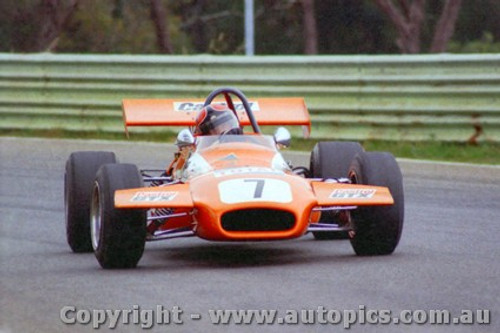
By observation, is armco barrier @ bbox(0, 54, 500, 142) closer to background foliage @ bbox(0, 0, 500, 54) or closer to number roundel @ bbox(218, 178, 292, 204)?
number roundel @ bbox(218, 178, 292, 204)

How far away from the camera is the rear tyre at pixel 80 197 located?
10695mm

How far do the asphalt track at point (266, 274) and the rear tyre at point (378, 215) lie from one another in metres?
0.13

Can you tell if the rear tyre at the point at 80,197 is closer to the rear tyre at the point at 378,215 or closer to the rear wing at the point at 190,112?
the rear wing at the point at 190,112

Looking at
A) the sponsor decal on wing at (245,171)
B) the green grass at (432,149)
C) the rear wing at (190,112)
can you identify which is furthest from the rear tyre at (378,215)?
the green grass at (432,149)

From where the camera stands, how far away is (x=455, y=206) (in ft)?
42.4

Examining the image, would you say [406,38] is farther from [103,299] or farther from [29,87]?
[103,299]

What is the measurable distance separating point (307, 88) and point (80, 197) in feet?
26.0

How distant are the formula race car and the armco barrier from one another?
6.34 m

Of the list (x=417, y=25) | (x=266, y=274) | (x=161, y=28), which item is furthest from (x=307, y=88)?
(x=417, y=25)

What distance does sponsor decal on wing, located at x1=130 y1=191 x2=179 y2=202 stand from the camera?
30.2 ft

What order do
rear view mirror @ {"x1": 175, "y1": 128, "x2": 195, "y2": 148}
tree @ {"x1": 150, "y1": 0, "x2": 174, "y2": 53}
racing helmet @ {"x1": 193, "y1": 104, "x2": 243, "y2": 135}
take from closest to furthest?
rear view mirror @ {"x1": 175, "y1": 128, "x2": 195, "y2": 148}
racing helmet @ {"x1": 193, "y1": 104, "x2": 243, "y2": 135}
tree @ {"x1": 150, "y1": 0, "x2": 174, "y2": 53}

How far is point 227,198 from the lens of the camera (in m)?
9.20

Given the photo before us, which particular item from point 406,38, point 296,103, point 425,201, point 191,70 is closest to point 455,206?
point 425,201

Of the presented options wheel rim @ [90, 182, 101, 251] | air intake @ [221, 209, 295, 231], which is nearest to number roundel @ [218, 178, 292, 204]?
air intake @ [221, 209, 295, 231]
